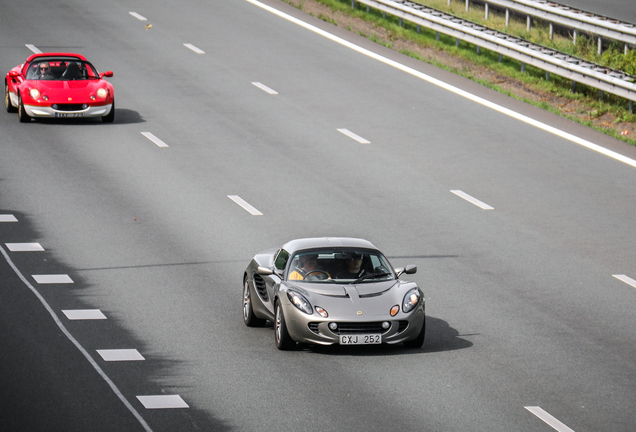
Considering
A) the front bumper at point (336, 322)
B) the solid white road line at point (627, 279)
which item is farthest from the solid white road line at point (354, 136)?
the front bumper at point (336, 322)

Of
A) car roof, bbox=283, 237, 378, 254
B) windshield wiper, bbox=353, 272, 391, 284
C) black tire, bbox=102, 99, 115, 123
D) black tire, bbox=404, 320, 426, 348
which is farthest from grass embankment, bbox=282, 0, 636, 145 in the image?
black tire, bbox=404, 320, 426, 348

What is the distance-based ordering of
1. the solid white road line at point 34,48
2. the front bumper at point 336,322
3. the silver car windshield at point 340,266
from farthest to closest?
1. the solid white road line at point 34,48
2. the silver car windshield at point 340,266
3. the front bumper at point 336,322

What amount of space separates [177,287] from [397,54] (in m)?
18.6

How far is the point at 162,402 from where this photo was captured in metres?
11.0

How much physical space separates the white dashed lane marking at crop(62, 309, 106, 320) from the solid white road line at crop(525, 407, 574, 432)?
18.8ft

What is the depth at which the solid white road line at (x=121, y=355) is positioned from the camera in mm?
12453

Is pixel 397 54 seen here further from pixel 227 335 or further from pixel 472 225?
pixel 227 335

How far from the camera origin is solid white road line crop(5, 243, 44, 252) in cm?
1716

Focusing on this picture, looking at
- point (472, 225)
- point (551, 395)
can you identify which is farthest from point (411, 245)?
point (551, 395)

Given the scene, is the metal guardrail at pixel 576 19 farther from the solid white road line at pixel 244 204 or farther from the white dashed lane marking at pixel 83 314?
the white dashed lane marking at pixel 83 314

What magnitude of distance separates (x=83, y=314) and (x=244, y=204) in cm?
654

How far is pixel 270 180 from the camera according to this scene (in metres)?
21.9

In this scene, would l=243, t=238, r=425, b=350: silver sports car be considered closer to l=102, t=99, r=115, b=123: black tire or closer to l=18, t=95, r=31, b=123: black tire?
l=102, t=99, r=115, b=123: black tire

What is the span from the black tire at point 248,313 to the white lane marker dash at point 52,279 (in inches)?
114
